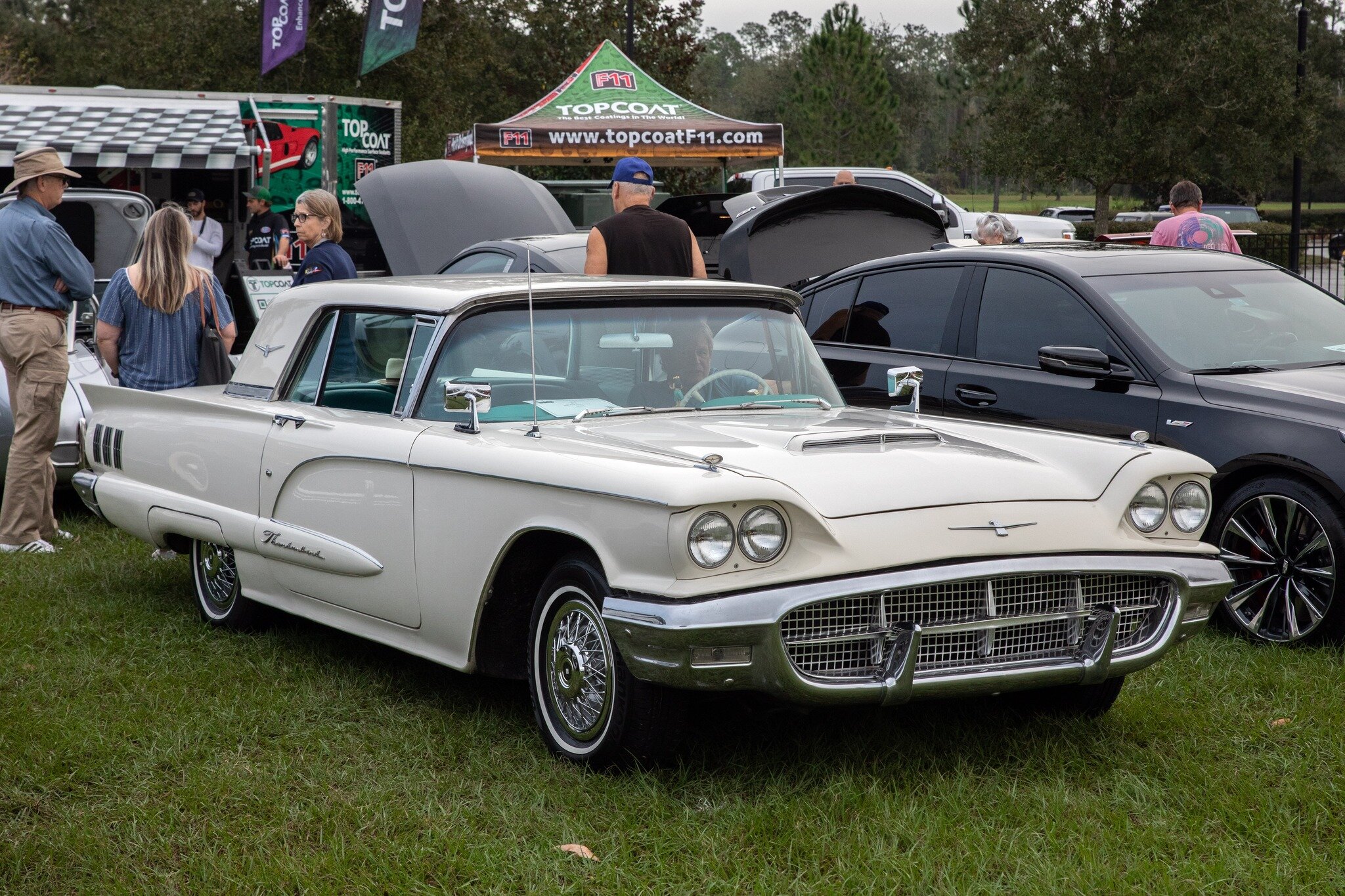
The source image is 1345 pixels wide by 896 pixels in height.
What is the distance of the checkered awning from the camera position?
44.0 ft

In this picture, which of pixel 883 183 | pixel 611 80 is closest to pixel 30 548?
pixel 883 183

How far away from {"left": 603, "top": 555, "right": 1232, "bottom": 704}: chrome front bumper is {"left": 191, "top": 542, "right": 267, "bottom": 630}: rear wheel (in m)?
2.57

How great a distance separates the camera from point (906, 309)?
7.27 metres

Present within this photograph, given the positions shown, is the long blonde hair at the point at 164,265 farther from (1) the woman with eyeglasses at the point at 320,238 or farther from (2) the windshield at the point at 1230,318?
(2) the windshield at the point at 1230,318

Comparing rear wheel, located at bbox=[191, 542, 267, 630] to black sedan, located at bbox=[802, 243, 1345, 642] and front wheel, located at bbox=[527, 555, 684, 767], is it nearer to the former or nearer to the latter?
front wheel, located at bbox=[527, 555, 684, 767]

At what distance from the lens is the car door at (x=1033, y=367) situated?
6.11 meters

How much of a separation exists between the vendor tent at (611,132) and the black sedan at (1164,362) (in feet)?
38.5

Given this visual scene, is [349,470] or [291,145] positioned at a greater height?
[291,145]

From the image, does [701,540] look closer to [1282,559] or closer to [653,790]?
[653,790]

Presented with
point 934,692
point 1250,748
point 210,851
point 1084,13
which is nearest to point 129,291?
point 210,851

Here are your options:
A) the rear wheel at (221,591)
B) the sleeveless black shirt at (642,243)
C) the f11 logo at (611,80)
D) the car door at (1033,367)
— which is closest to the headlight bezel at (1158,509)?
the car door at (1033,367)

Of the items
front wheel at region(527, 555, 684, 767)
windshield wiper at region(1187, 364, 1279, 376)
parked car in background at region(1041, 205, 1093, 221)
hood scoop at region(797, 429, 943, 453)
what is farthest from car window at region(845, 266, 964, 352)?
parked car in background at region(1041, 205, 1093, 221)

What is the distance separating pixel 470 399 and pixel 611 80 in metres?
17.4

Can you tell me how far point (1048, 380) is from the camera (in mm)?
6406
